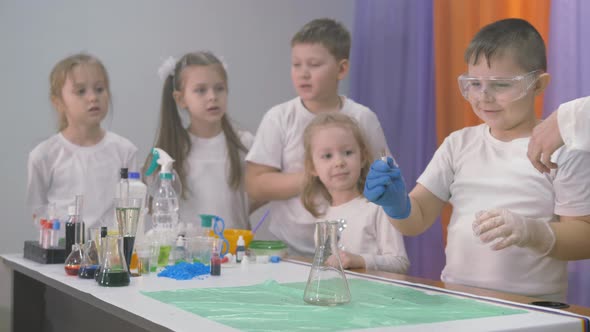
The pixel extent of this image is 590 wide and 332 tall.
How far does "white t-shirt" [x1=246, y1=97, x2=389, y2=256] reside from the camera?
2.94 metres

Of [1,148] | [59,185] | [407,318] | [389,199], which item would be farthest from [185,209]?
[407,318]

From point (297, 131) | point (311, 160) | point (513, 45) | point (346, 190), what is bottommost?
point (346, 190)

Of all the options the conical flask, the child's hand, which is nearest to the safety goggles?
the child's hand

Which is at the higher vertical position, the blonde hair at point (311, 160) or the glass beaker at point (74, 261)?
the blonde hair at point (311, 160)

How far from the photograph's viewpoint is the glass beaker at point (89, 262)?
191cm

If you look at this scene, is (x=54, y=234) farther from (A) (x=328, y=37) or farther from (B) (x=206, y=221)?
(A) (x=328, y=37)

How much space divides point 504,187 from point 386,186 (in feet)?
1.34

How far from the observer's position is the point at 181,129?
11.0 feet

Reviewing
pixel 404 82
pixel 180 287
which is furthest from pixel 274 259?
pixel 404 82

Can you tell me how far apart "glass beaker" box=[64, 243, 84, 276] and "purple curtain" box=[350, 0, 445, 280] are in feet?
5.64

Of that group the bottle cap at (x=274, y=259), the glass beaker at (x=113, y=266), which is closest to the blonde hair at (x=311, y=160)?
the bottle cap at (x=274, y=259)

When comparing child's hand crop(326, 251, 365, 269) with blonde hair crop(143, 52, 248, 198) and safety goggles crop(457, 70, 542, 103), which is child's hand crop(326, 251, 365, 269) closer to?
safety goggles crop(457, 70, 542, 103)

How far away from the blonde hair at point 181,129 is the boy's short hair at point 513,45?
57.0 inches

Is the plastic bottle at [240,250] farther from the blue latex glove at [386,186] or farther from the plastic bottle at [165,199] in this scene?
Result: the blue latex glove at [386,186]
